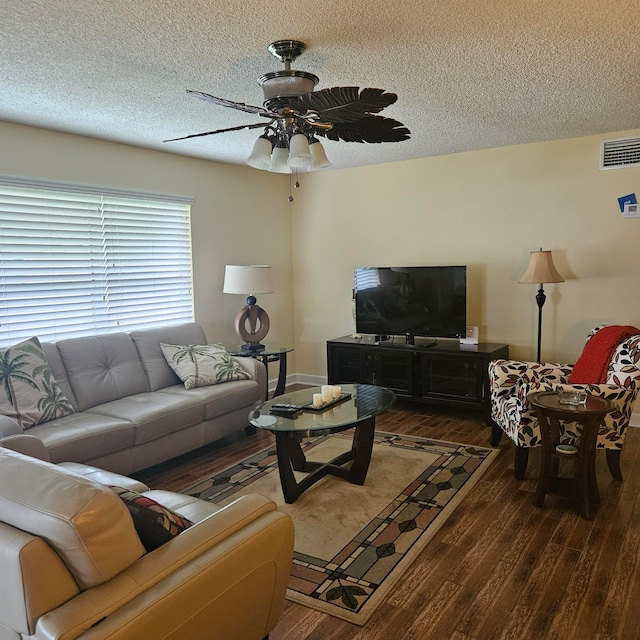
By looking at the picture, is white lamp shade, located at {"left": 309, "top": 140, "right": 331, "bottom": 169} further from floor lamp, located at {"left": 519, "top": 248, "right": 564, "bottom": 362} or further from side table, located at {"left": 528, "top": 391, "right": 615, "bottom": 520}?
floor lamp, located at {"left": 519, "top": 248, "right": 564, "bottom": 362}

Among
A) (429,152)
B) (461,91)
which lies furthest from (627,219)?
(461,91)

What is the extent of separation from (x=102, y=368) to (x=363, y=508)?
2132 mm

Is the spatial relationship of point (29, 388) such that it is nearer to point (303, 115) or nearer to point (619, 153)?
point (303, 115)

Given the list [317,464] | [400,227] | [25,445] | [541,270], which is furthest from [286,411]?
[400,227]

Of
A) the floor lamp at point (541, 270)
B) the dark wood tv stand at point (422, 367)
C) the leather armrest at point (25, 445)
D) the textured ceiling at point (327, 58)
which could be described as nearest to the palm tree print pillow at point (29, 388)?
the leather armrest at point (25, 445)

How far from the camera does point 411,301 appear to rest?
523 centimetres

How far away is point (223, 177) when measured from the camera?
5438 mm

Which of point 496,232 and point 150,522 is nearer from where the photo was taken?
point 150,522

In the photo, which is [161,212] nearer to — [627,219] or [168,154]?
[168,154]

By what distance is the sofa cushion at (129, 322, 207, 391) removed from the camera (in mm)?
4246

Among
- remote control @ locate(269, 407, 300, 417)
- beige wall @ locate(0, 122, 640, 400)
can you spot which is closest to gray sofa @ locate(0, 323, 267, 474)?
remote control @ locate(269, 407, 300, 417)

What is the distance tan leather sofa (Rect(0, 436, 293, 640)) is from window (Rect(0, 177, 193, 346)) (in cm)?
267

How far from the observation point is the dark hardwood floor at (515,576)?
213 cm

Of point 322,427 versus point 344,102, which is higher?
point 344,102
